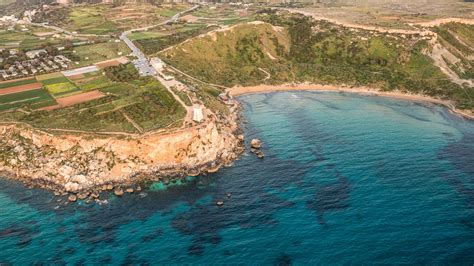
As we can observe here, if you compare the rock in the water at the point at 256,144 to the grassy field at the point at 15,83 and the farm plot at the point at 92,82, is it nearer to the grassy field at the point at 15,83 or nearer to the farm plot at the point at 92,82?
the farm plot at the point at 92,82

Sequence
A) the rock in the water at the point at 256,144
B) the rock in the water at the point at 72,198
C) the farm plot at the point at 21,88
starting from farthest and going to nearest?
the farm plot at the point at 21,88 < the rock in the water at the point at 256,144 < the rock in the water at the point at 72,198

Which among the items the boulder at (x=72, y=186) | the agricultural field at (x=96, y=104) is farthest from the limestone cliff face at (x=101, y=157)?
the agricultural field at (x=96, y=104)

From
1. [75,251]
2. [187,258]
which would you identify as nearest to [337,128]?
[187,258]

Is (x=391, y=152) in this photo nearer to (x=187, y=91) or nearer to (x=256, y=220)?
(x=256, y=220)

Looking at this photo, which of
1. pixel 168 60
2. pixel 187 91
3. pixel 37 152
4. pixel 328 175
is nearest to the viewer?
pixel 328 175

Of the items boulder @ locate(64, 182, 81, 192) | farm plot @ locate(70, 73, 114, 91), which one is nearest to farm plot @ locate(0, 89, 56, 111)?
farm plot @ locate(70, 73, 114, 91)

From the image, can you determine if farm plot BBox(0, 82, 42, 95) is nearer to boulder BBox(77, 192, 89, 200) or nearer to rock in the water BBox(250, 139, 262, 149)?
boulder BBox(77, 192, 89, 200)
